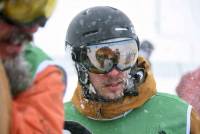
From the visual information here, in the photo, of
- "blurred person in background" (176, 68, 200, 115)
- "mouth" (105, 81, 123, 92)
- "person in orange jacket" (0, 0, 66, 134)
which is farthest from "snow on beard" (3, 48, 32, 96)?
"blurred person in background" (176, 68, 200, 115)

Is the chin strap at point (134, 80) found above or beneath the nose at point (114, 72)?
beneath

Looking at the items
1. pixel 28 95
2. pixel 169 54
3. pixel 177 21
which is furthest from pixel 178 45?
pixel 28 95

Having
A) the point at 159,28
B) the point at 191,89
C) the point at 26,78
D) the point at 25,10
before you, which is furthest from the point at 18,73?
the point at 159,28

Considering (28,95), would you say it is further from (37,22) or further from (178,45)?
(178,45)

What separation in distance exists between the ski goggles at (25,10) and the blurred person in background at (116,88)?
1.20 meters

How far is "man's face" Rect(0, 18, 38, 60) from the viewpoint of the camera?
5.25ft

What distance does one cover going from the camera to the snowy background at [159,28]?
12.9m

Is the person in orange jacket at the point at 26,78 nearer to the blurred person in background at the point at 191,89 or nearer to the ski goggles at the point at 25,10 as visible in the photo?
the ski goggles at the point at 25,10

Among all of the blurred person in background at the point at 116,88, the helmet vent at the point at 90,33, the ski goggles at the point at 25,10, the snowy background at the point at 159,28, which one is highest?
the ski goggles at the point at 25,10

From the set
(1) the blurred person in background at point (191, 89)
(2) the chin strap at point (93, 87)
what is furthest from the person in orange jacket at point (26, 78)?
(1) the blurred person in background at point (191, 89)

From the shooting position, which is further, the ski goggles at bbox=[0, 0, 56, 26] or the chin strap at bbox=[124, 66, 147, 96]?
the chin strap at bbox=[124, 66, 147, 96]

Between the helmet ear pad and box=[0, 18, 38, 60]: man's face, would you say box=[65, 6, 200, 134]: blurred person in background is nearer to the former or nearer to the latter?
the helmet ear pad

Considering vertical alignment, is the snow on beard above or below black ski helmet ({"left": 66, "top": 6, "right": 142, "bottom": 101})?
above

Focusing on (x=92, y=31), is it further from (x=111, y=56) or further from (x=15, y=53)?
(x=15, y=53)
